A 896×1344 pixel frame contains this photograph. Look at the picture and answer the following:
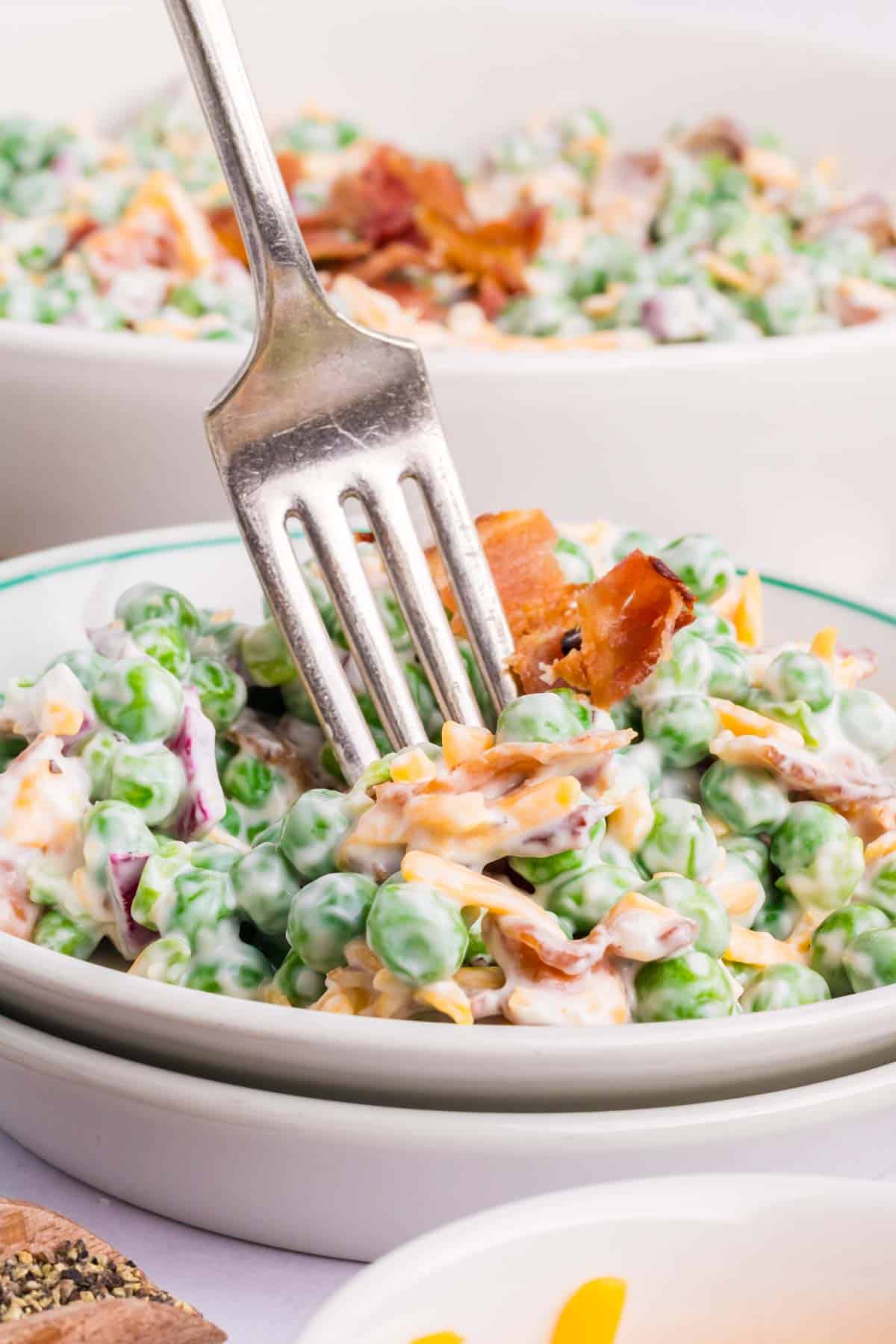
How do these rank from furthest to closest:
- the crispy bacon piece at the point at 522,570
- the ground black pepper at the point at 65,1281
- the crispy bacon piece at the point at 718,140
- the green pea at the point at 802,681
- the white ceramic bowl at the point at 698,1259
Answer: the crispy bacon piece at the point at 718,140 → the crispy bacon piece at the point at 522,570 → the green pea at the point at 802,681 → the ground black pepper at the point at 65,1281 → the white ceramic bowl at the point at 698,1259

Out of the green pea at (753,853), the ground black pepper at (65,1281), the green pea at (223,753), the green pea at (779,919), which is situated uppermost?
the ground black pepper at (65,1281)

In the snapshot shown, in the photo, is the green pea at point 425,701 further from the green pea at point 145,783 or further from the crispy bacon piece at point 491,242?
the crispy bacon piece at point 491,242

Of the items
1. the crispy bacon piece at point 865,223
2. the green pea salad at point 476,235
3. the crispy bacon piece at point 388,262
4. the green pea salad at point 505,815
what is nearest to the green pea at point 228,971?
the green pea salad at point 505,815

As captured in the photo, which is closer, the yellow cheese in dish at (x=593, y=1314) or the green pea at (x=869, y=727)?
the yellow cheese in dish at (x=593, y=1314)

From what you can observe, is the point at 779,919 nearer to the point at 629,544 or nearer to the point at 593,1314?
the point at 629,544

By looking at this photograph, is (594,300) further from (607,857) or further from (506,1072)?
(506,1072)

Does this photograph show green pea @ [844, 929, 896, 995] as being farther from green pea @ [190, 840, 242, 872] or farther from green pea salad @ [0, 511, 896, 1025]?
green pea @ [190, 840, 242, 872]

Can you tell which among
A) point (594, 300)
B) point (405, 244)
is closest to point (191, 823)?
point (594, 300)
